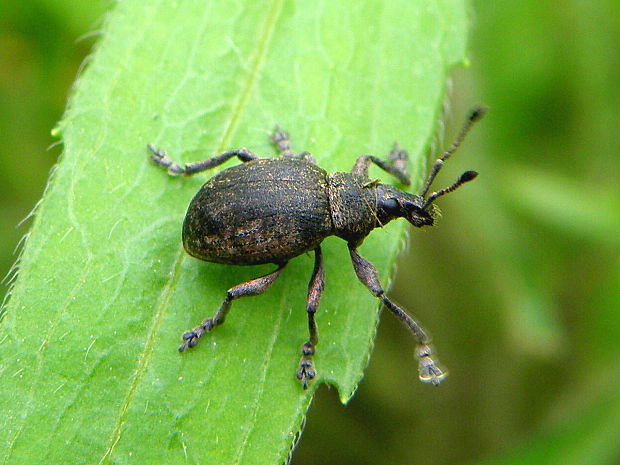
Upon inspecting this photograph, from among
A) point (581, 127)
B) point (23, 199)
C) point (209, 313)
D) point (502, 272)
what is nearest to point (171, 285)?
point (209, 313)

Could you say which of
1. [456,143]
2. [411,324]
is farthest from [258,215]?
[456,143]

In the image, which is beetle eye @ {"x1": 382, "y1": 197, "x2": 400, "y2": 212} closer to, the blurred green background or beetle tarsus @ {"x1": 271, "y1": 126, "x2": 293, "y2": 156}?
beetle tarsus @ {"x1": 271, "y1": 126, "x2": 293, "y2": 156}

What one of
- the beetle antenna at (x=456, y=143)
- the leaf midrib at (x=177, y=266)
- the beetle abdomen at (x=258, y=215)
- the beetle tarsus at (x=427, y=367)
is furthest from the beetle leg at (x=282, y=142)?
the beetle tarsus at (x=427, y=367)

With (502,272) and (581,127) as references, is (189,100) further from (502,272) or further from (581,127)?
(581,127)

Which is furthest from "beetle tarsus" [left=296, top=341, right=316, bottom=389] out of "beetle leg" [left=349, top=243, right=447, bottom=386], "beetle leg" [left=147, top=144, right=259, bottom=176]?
"beetle leg" [left=147, top=144, right=259, bottom=176]

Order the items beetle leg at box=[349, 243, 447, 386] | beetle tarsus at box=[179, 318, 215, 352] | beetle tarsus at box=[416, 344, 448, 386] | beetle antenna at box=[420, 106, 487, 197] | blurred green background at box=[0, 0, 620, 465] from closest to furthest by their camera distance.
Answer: beetle tarsus at box=[179, 318, 215, 352] → beetle antenna at box=[420, 106, 487, 197] → beetle leg at box=[349, 243, 447, 386] → beetle tarsus at box=[416, 344, 448, 386] → blurred green background at box=[0, 0, 620, 465]

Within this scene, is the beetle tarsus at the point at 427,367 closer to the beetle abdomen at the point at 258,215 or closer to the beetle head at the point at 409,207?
the beetle head at the point at 409,207
